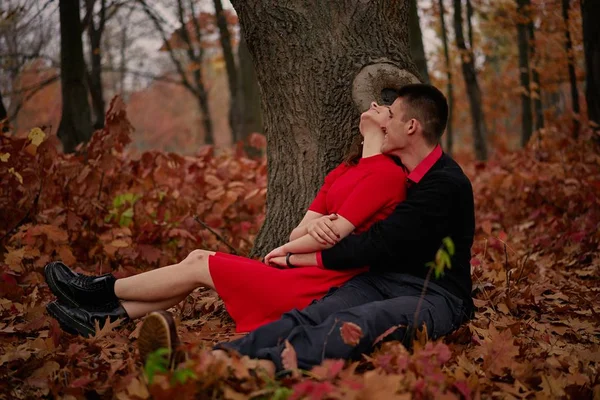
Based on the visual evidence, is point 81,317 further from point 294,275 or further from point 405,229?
point 405,229

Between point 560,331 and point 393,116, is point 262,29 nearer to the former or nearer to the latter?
point 393,116

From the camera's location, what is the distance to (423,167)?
11.2ft

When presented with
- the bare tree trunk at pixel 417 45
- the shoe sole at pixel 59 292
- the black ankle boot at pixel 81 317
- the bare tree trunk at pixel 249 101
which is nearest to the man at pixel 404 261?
the black ankle boot at pixel 81 317

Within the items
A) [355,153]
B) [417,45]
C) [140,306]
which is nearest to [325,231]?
[355,153]

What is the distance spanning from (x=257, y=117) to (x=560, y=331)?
33.2ft

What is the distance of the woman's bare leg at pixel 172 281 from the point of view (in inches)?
137

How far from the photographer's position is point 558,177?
7438 mm

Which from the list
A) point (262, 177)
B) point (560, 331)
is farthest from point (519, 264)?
point (262, 177)

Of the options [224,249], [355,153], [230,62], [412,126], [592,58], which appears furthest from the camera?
[230,62]

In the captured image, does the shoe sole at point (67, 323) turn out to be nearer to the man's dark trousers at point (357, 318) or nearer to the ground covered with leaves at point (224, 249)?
the ground covered with leaves at point (224, 249)

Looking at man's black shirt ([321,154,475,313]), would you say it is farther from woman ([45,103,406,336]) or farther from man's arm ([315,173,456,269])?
woman ([45,103,406,336])

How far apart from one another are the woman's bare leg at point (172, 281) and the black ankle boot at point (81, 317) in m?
0.16

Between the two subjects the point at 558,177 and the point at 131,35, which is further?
the point at 131,35

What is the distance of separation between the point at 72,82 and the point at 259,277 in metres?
5.51
